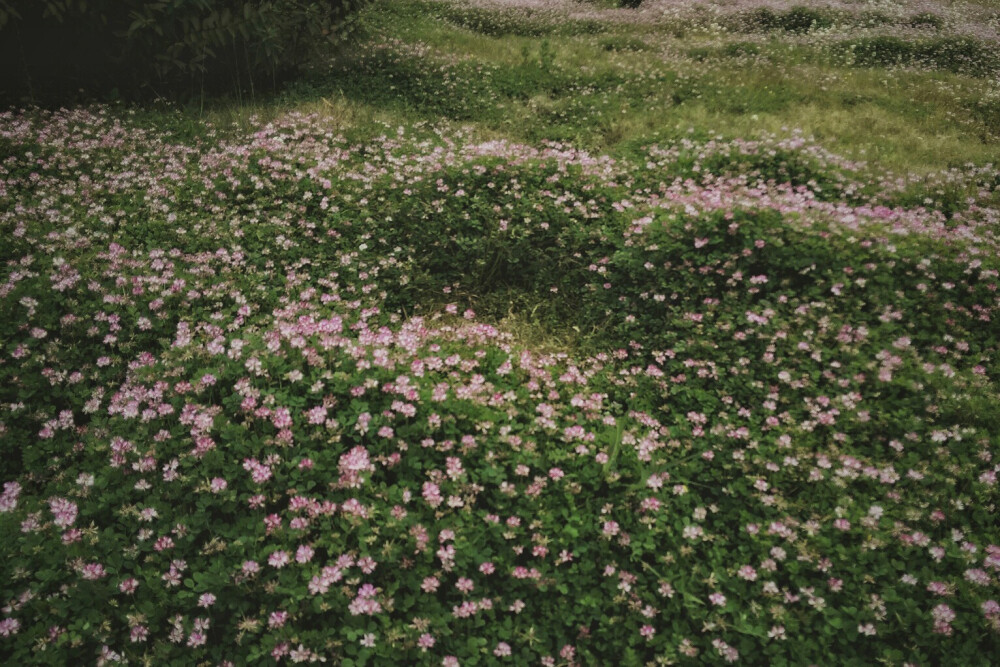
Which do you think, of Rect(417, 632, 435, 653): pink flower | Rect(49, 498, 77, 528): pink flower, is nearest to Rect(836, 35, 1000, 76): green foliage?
Rect(417, 632, 435, 653): pink flower

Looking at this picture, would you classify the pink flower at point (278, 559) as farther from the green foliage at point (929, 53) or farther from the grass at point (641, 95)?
the green foliage at point (929, 53)

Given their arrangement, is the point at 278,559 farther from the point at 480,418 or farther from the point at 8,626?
the point at 480,418

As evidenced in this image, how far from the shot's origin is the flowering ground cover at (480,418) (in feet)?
10.0

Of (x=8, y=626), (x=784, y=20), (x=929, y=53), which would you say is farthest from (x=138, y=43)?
(x=929, y=53)

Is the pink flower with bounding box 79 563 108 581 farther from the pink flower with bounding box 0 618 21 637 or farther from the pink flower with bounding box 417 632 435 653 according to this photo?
the pink flower with bounding box 417 632 435 653

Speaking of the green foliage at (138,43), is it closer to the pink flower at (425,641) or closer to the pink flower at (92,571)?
the pink flower at (92,571)

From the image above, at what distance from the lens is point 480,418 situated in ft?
13.1

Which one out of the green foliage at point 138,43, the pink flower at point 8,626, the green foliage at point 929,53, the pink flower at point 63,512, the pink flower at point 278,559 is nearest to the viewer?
the pink flower at point 8,626

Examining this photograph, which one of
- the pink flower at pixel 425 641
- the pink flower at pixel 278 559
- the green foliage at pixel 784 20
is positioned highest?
the green foliage at pixel 784 20

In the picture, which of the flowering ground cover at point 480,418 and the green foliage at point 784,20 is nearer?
the flowering ground cover at point 480,418

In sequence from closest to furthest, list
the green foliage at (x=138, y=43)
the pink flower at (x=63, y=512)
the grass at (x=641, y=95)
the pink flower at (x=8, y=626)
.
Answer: the pink flower at (x=8, y=626)
the pink flower at (x=63, y=512)
the green foliage at (x=138, y=43)
the grass at (x=641, y=95)

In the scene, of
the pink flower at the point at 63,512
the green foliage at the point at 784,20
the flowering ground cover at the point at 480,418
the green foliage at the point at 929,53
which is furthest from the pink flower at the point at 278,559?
the green foliage at the point at 784,20

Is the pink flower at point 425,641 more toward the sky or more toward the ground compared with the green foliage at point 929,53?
more toward the ground

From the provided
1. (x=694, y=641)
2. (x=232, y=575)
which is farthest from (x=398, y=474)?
(x=694, y=641)
